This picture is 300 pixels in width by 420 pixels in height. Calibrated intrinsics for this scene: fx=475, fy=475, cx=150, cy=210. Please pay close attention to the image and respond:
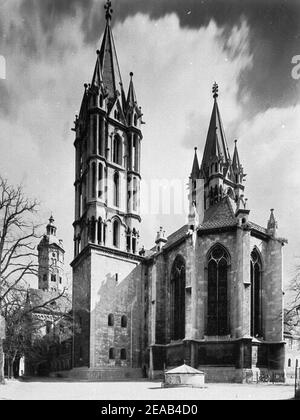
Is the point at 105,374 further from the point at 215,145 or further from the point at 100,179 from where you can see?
the point at 215,145

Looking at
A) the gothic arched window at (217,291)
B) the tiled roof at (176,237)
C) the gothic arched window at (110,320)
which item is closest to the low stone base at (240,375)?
the gothic arched window at (217,291)

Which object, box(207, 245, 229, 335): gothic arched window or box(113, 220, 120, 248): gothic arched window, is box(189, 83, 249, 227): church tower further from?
box(207, 245, 229, 335): gothic arched window

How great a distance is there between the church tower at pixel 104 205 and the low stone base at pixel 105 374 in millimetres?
569

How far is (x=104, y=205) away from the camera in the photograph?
44.8m

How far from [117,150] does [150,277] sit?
13.2 metres

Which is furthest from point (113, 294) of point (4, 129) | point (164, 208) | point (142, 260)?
point (4, 129)

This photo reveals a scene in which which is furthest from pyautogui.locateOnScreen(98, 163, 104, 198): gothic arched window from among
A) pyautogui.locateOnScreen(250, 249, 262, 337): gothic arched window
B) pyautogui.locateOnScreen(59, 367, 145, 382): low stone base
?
pyautogui.locateOnScreen(59, 367, 145, 382): low stone base

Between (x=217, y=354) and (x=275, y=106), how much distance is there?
20590 millimetres

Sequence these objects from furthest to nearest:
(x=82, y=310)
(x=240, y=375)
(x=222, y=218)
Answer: (x=82, y=310)
(x=222, y=218)
(x=240, y=375)

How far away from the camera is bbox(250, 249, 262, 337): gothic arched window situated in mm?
37088

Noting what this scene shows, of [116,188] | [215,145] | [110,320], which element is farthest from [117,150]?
[215,145]

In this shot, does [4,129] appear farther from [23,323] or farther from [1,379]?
[23,323]

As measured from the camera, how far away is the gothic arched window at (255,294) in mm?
37088

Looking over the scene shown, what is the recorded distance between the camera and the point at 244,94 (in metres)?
23.0
